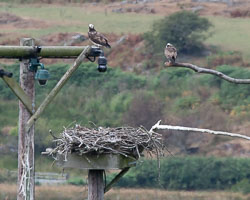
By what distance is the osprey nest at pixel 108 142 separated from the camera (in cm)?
657

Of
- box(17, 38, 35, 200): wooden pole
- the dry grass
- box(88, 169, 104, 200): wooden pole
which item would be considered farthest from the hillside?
box(88, 169, 104, 200): wooden pole

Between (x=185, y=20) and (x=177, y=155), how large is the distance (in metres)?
15.9

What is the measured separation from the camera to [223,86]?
121 feet

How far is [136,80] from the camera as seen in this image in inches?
1529

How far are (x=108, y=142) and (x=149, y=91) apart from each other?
30424 mm

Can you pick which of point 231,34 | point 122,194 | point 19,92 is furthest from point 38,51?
point 231,34

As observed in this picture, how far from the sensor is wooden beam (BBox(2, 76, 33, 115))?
7.14 meters

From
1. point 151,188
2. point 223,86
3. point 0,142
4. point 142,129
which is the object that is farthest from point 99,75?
point 142,129

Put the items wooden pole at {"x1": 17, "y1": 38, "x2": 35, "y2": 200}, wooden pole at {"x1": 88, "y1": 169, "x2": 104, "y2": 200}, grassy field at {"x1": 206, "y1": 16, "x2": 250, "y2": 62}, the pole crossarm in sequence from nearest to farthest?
wooden pole at {"x1": 88, "y1": 169, "x2": 104, "y2": 200}, wooden pole at {"x1": 17, "y1": 38, "x2": 35, "y2": 200}, the pole crossarm, grassy field at {"x1": 206, "y1": 16, "x2": 250, "y2": 62}

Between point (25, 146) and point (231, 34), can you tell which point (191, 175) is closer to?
point (231, 34)

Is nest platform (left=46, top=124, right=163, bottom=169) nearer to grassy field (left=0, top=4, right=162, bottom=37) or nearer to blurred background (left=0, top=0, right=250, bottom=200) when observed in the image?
blurred background (left=0, top=0, right=250, bottom=200)

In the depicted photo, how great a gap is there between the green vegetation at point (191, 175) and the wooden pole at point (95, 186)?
1970 centimetres

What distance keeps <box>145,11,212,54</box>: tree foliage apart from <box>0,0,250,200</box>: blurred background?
0.06m

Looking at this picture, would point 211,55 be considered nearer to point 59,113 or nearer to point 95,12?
point 95,12
